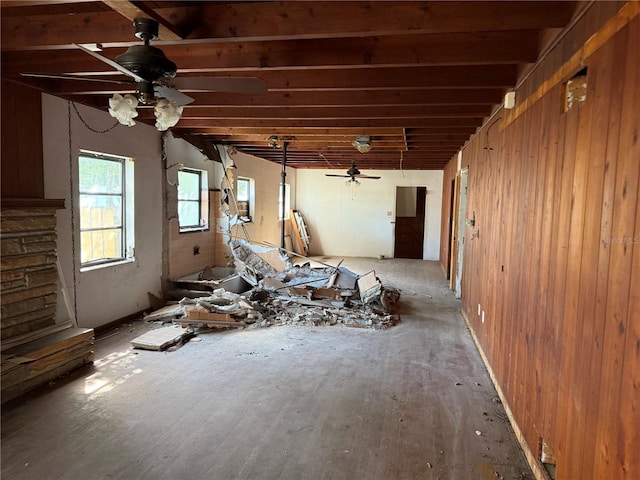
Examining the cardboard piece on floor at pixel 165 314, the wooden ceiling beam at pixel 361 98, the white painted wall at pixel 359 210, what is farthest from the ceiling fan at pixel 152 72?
the white painted wall at pixel 359 210

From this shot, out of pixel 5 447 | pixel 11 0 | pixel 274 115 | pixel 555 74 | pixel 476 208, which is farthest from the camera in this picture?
pixel 476 208

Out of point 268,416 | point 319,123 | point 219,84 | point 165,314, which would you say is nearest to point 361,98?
point 319,123

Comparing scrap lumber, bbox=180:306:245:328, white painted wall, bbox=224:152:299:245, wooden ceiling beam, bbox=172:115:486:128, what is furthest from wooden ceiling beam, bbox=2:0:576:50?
white painted wall, bbox=224:152:299:245

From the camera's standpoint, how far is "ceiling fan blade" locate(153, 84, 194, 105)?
2553 mm

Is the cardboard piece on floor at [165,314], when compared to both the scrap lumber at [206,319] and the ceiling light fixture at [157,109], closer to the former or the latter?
the scrap lumber at [206,319]

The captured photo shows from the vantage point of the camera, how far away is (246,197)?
8.92 m

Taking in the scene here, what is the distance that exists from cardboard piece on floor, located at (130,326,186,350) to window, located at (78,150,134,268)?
102 cm

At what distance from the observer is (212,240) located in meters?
7.12

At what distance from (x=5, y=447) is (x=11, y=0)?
248cm

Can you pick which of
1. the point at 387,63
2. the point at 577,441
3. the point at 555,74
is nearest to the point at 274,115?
the point at 387,63

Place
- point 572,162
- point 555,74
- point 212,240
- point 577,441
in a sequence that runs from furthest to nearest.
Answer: point 212,240
point 555,74
point 572,162
point 577,441

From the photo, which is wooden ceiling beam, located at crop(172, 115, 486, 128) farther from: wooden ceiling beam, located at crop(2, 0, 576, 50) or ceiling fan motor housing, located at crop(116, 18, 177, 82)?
ceiling fan motor housing, located at crop(116, 18, 177, 82)

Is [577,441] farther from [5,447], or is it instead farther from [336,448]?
[5,447]

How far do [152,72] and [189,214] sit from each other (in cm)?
478
